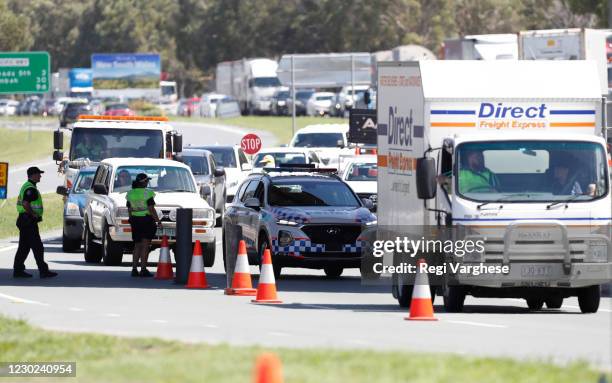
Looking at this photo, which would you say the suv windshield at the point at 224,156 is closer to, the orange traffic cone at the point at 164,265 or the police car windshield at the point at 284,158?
the police car windshield at the point at 284,158

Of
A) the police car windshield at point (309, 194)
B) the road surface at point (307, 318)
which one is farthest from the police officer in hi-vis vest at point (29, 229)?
the police car windshield at point (309, 194)

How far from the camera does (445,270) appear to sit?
1819 centimetres

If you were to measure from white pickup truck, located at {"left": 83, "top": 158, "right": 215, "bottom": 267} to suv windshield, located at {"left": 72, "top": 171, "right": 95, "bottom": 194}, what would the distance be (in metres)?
1.94

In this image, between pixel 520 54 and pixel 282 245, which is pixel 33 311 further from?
pixel 520 54

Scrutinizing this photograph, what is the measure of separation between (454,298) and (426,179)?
66.1 inches

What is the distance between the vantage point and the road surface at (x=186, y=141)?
197ft

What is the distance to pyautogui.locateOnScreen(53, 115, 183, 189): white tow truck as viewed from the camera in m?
33.1

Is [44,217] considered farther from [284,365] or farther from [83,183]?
[284,365]

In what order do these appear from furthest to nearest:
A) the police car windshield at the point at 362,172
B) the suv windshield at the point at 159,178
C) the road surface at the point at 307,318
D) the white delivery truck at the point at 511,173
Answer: the police car windshield at the point at 362,172 → the suv windshield at the point at 159,178 → the white delivery truck at the point at 511,173 → the road surface at the point at 307,318

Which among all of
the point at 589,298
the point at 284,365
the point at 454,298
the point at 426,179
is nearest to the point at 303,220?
the point at 454,298

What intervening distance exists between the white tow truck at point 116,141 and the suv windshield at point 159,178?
14.7 feet

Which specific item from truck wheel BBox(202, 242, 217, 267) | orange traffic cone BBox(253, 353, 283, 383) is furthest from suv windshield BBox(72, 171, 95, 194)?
orange traffic cone BBox(253, 353, 283, 383)

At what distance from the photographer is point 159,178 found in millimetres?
28141

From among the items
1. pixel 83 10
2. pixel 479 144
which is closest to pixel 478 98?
pixel 479 144
